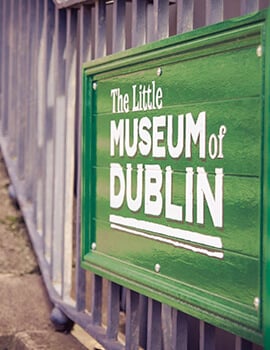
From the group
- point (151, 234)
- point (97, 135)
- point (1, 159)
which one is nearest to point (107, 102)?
point (97, 135)

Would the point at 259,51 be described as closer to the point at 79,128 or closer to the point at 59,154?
the point at 79,128

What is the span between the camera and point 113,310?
333cm

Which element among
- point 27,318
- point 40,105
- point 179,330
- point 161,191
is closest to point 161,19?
point 161,191

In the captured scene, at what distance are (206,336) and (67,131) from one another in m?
1.55

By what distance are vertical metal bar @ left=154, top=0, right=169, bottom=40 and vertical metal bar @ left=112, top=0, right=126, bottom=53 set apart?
400 millimetres

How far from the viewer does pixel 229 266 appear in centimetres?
228

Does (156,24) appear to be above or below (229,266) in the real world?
above

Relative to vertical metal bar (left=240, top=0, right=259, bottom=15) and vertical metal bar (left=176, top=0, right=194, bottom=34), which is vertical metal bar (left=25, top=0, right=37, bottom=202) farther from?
vertical metal bar (left=240, top=0, right=259, bottom=15)

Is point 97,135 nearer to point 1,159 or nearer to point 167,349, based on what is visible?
point 167,349

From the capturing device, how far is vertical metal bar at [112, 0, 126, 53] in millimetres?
3340

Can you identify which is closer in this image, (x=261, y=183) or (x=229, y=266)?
(x=261, y=183)

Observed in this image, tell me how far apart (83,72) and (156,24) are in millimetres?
645

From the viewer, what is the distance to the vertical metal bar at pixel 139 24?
124 inches

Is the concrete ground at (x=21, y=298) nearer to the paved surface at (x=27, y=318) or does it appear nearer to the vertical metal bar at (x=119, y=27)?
the paved surface at (x=27, y=318)
